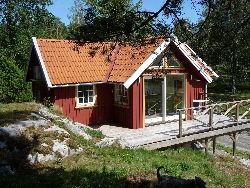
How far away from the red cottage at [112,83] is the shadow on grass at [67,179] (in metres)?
8.21

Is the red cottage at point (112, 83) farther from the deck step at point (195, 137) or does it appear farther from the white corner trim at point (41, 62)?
the deck step at point (195, 137)

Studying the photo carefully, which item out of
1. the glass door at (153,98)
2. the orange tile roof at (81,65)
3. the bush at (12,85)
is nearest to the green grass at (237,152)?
the glass door at (153,98)

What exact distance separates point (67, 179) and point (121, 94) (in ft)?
35.9

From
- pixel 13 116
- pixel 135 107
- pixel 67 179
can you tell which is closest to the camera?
pixel 67 179

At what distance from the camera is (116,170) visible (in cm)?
1107

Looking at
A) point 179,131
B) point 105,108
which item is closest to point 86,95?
point 105,108

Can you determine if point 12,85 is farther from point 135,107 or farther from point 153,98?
point 153,98

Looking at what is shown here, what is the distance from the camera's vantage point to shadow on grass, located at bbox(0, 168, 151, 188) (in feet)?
30.8

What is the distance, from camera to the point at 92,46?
28.9 ft

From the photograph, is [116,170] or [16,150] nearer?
[116,170]

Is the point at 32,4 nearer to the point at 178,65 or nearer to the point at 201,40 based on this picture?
the point at 178,65

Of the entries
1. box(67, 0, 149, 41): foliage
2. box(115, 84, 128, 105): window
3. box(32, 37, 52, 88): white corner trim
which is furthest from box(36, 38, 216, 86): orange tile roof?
box(67, 0, 149, 41): foliage

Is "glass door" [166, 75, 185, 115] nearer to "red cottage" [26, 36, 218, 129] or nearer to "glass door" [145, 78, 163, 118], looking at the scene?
"red cottage" [26, 36, 218, 129]

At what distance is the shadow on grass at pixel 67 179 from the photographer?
9.38 metres
